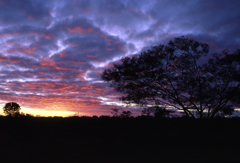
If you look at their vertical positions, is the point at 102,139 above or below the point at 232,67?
below

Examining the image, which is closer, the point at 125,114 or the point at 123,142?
the point at 123,142

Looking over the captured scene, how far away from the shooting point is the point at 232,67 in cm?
1700

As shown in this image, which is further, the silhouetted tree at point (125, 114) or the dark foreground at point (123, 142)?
the silhouetted tree at point (125, 114)

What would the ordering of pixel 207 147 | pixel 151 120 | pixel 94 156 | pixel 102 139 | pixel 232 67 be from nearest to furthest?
pixel 94 156 < pixel 207 147 < pixel 102 139 < pixel 232 67 < pixel 151 120

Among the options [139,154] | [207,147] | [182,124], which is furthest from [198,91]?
[139,154]

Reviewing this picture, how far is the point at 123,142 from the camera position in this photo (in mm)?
12797

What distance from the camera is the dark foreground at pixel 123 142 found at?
33.8 ft

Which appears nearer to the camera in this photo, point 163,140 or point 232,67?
point 163,140

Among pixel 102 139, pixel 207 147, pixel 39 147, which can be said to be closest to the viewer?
pixel 39 147

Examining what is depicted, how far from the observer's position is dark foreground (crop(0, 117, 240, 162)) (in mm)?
10305

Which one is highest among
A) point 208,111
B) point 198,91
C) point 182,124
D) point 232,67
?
point 232,67

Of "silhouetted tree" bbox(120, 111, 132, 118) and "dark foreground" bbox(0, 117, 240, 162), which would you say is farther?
"silhouetted tree" bbox(120, 111, 132, 118)

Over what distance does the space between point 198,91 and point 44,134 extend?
13352 mm

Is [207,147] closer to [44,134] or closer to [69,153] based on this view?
[69,153]
